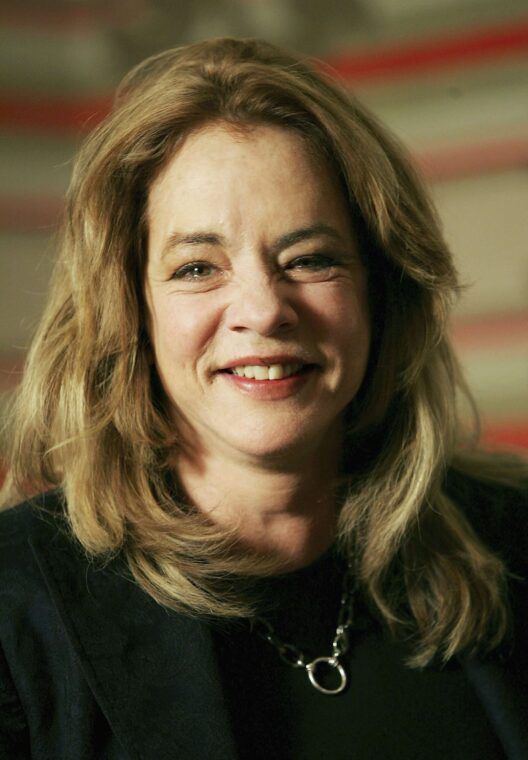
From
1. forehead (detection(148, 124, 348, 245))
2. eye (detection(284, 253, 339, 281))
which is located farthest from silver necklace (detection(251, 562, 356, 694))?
forehead (detection(148, 124, 348, 245))

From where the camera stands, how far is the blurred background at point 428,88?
349cm

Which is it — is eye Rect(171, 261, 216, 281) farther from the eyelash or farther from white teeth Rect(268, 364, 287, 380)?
white teeth Rect(268, 364, 287, 380)

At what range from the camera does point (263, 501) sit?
70.4 inches

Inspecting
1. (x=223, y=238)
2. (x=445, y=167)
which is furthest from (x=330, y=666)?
(x=445, y=167)

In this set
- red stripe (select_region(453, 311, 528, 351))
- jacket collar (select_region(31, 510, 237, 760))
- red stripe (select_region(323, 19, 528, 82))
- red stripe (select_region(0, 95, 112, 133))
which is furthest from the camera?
red stripe (select_region(453, 311, 528, 351))

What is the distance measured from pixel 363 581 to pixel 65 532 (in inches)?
22.4

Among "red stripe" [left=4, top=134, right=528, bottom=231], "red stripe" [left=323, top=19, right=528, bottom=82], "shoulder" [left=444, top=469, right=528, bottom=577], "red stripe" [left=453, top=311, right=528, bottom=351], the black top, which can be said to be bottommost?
the black top

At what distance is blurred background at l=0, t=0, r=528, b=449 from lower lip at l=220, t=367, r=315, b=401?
1.92 meters

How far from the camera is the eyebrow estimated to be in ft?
5.39

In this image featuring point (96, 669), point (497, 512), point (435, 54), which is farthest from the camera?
point (435, 54)

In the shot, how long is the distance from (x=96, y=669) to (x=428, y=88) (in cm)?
272

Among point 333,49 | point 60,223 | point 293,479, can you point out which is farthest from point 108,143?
point 333,49

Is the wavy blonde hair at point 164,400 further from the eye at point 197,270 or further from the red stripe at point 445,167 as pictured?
the red stripe at point 445,167

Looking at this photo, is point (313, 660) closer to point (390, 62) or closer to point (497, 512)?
point (497, 512)
